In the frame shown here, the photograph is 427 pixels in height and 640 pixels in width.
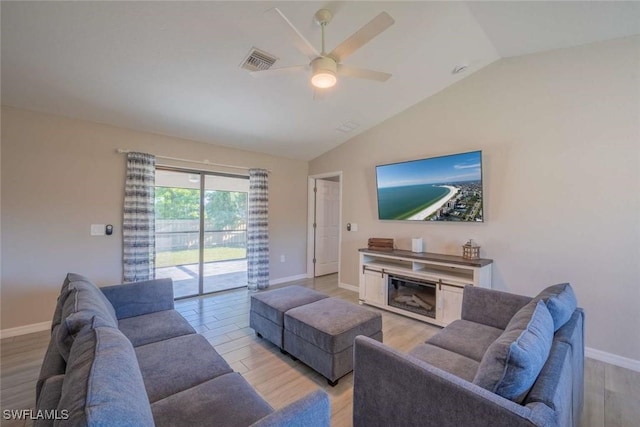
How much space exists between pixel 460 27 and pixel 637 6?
1263mm

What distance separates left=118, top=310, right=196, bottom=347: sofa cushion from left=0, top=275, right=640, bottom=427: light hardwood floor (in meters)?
0.63

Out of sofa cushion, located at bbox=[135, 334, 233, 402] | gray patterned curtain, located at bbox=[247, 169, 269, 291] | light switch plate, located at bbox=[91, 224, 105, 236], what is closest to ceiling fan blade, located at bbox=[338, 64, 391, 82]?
sofa cushion, located at bbox=[135, 334, 233, 402]

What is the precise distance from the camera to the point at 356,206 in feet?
15.3

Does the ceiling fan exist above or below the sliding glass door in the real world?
above

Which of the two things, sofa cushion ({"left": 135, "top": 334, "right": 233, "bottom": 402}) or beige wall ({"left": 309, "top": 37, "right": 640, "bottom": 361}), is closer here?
sofa cushion ({"left": 135, "top": 334, "right": 233, "bottom": 402})

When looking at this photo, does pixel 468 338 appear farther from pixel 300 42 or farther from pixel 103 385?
pixel 300 42

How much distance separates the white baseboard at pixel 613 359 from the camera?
7.86 ft

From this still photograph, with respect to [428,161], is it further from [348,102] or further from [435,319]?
[435,319]

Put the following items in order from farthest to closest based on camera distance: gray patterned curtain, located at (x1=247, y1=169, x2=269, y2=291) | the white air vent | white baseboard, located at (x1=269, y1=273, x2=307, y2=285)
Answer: white baseboard, located at (x1=269, y1=273, x2=307, y2=285) → gray patterned curtain, located at (x1=247, y1=169, x2=269, y2=291) → the white air vent

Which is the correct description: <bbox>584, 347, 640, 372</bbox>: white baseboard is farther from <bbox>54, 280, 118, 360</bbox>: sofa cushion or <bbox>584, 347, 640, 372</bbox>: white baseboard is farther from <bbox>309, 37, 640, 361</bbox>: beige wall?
<bbox>54, 280, 118, 360</bbox>: sofa cushion

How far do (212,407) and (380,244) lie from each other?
10.4 feet

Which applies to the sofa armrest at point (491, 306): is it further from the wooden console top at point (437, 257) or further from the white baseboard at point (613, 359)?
the white baseboard at point (613, 359)

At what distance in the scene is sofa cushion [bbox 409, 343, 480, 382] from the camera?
158 cm

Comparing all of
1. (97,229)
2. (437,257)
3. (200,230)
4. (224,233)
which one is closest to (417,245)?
(437,257)
